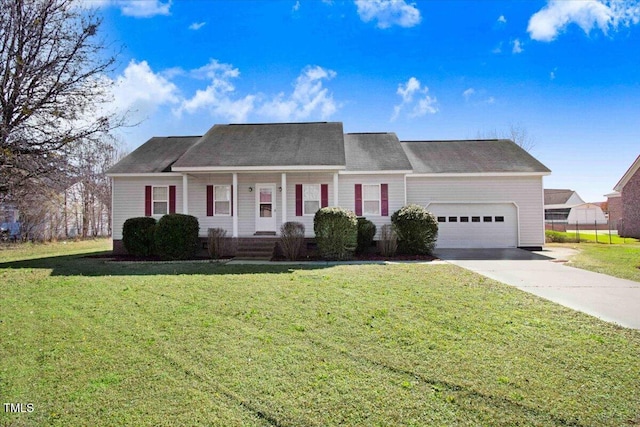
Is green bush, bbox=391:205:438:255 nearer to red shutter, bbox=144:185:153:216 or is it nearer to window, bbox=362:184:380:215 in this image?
window, bbox=362:184:380:215

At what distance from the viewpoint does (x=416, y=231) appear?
1319cm

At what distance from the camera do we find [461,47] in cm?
1406

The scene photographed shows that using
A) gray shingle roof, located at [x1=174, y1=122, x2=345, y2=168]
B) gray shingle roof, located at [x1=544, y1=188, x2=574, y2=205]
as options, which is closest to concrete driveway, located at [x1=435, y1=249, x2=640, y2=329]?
gray shingle roof, located at [x1=174, y1=122, x2=345, y2=168]

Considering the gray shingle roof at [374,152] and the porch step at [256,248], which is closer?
the porch step at [256,248]

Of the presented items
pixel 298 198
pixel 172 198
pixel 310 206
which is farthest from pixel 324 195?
pixel 172 198

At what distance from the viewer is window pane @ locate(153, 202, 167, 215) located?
1548 cm

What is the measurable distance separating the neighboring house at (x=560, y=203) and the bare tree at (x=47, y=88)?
146 feet

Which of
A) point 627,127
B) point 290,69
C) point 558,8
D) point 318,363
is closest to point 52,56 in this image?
point 290,69

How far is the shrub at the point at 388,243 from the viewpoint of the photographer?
518 inches

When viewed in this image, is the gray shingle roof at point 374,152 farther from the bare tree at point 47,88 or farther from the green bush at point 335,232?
the bare tree at point 47,88

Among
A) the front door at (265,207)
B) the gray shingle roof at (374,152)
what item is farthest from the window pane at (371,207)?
the front door at (265,207)

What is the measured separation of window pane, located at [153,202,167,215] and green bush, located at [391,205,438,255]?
1010 centimetres

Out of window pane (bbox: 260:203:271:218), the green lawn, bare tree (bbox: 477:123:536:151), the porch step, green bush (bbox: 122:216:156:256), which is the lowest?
the green lawn

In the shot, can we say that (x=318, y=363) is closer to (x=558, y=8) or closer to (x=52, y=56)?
(x=52, y=56)
